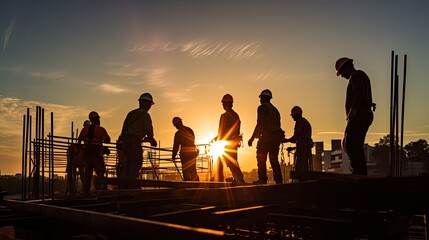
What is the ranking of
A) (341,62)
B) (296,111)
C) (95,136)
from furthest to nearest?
1. (296,111)
2. (95,136)
3. (341,62)

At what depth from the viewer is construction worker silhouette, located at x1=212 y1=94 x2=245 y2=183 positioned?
9.38 m

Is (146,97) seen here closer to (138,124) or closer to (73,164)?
(138,124)

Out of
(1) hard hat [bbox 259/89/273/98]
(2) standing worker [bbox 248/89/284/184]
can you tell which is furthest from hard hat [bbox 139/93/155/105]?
(1) hard hat [bbox 259/89/273/98]

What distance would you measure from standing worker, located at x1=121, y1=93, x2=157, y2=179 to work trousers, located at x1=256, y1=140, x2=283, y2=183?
2671 mm

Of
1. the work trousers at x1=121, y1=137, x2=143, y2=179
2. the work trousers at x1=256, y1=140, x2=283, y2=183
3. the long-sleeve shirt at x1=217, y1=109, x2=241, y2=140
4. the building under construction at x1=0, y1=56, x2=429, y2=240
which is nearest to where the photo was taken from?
the building under construction at x1=0, y1=56, x2=429, y2=240

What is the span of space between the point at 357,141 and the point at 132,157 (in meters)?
5.23

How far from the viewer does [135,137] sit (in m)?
8.85

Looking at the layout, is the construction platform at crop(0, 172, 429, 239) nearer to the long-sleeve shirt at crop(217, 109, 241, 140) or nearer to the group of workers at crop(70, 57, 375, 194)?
the group of workers at crop(70, 57, 375, 194)

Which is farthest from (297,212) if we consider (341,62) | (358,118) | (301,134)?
(301,134)

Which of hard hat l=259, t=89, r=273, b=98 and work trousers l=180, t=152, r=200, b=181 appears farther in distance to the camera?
work trousers l=180, t=152, r=200, b=181

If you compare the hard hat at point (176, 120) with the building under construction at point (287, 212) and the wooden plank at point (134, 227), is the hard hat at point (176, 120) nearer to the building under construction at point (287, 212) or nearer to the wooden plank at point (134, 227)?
the building under construction at point (287, 212)

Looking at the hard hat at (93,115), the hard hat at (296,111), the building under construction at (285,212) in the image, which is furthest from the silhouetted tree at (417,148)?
the building under construction at (285,212)

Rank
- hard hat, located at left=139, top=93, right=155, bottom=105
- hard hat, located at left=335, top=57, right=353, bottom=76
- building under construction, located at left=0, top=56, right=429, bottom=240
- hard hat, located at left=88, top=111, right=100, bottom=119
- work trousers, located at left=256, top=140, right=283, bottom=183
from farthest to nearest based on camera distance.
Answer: hard hat, located at left=88, top=111, right=100, bottom=119 → hard hat, located at left=139, top=93, right=155, bottom=105 → work trousers, located at left=256, top=140, right=283, bottom=183 → hard hat, located at left=335, top=57, right=353, bottom=76 → building under construction, located at left=0, top=56, right=429, bottom=240

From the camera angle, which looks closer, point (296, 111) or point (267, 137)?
point (267, 137)
